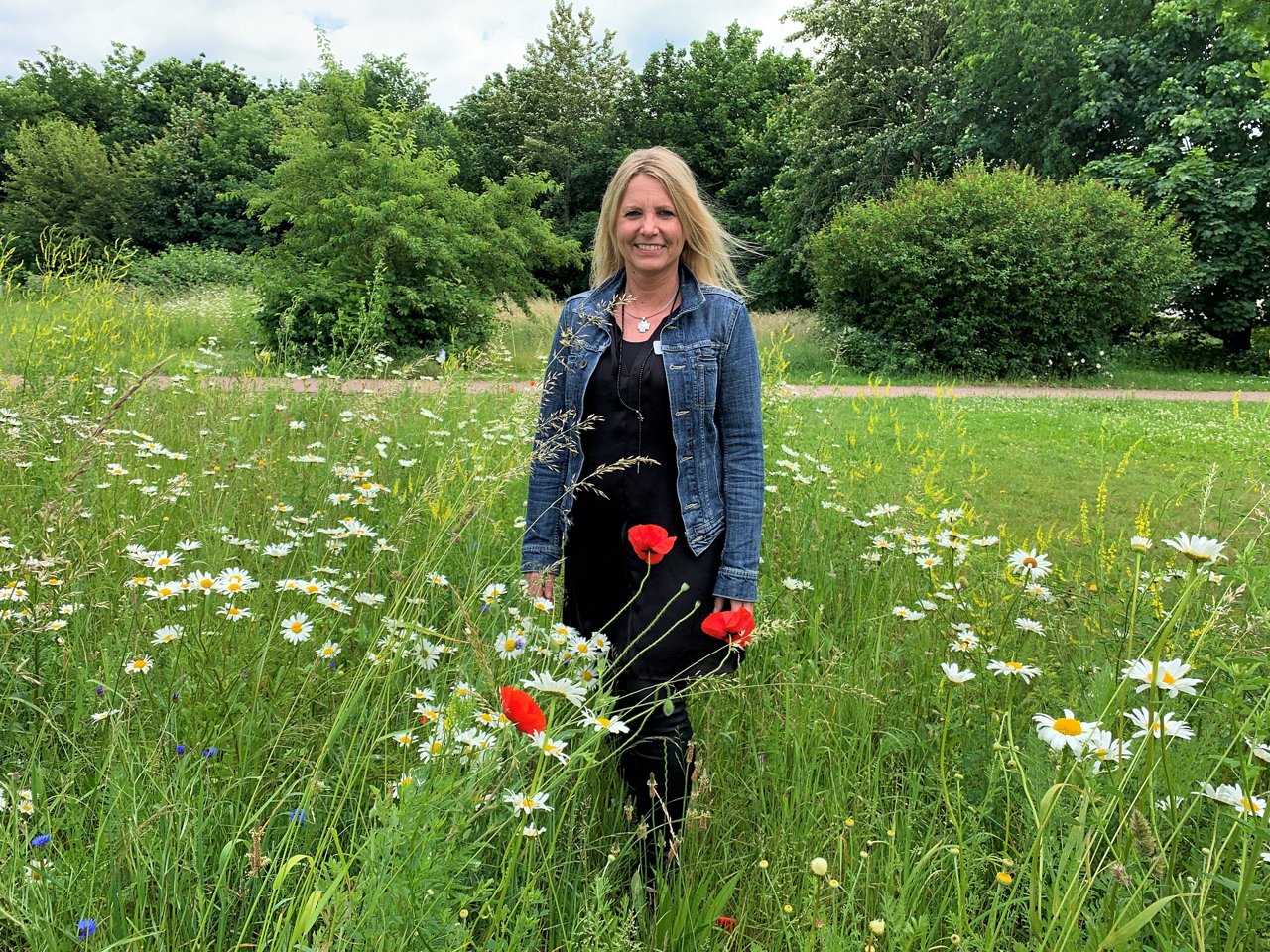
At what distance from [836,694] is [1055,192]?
14.2m

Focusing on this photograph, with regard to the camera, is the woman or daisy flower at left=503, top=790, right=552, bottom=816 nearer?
daisy flower at left=503, top=790, right=552, bottom=816

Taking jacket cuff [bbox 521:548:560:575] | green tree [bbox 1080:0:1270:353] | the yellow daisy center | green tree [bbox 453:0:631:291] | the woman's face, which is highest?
green tree [bbox 453:0:631:291]

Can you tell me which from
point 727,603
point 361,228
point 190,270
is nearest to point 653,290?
point 727,603

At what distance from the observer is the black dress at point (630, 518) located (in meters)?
1.95

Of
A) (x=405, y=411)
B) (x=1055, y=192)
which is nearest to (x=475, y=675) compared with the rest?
(x=405, y=411)

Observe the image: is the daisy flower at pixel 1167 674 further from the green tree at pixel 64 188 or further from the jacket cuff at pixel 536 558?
the green tree at pixel 64 188

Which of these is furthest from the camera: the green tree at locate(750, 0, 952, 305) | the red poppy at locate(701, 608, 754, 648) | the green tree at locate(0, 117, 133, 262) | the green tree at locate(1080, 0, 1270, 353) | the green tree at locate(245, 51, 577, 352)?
the green tree at locate(0, 117, 133, 262)

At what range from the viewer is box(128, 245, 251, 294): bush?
61.7 feet

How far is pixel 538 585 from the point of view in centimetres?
168

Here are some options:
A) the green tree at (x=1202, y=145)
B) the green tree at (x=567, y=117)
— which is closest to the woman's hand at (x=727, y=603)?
the green tree at (x=1202, y=145)

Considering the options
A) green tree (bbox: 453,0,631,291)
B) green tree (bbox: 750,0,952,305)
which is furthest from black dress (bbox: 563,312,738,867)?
green tree (bbox: 453,0,631,291)

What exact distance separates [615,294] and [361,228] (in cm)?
934

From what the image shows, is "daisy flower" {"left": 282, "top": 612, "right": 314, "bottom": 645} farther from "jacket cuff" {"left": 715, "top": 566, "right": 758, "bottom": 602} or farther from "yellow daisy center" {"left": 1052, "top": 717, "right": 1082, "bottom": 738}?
"yellow daisy center" {"left": 1052, "top": 717, "right": 1082, "bottom": 738}

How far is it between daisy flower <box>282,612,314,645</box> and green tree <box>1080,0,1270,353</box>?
18658 millimetres
